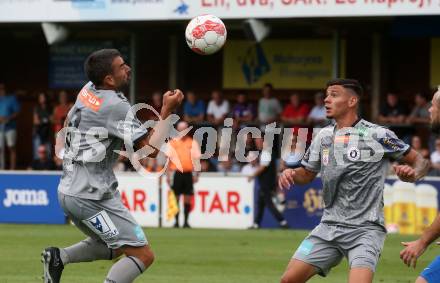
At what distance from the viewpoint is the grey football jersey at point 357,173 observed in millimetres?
8664

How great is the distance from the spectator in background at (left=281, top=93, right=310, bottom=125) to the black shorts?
4174 mm

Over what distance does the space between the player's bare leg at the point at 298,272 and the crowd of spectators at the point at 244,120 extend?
43.1 ft

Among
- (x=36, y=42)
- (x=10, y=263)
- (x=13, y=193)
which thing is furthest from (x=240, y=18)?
(x=10, y=263)

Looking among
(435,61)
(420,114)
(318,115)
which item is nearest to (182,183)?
(318,115)

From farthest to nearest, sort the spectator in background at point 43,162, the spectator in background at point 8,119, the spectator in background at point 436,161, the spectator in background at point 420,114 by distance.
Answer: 1. the spectator in background at point 8,119
2. the spectator in background at point 43,162
3. the spectator in background at point 420,114
4. the spectator in background at point 436,161

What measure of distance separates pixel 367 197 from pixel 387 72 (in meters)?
20.1

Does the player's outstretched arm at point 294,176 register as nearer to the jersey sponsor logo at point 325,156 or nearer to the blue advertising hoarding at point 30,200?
the jersey sponsor logo at point 325,156

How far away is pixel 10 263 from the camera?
46.9 feet

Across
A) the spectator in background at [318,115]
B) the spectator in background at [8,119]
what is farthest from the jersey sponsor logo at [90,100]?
the spectator in background at [8,119]

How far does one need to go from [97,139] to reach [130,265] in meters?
1.06

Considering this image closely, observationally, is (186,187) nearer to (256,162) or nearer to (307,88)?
(256,162)

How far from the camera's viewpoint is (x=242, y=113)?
26594 mm

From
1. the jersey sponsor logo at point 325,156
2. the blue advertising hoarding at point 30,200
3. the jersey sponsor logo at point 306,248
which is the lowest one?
the blue advertising hoarding at point 30,200

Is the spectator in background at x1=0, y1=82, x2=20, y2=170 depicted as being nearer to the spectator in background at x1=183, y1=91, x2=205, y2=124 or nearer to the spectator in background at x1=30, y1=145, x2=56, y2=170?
the spectator in background at x1=30, y1=145, x2=56, y2=170
